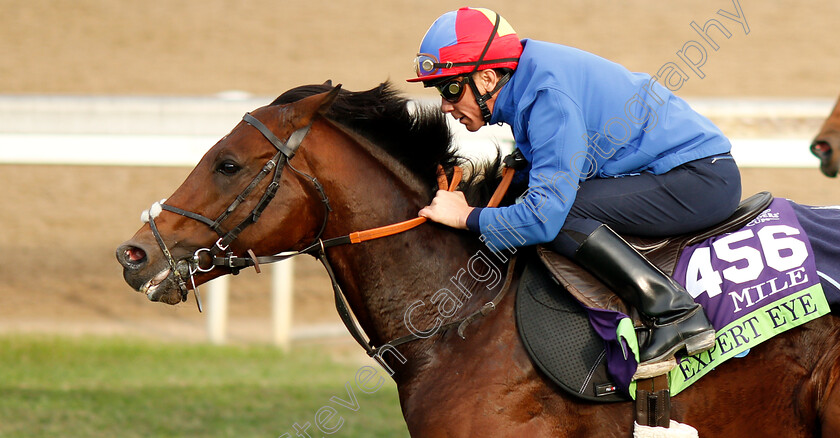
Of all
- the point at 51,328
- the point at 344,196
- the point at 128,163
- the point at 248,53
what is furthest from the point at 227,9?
the point at 344,196

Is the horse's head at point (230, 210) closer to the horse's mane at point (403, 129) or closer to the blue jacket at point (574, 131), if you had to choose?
the horse's mane at point (403, 129)

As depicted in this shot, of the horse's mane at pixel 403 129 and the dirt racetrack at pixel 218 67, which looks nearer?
the horse's mane at pixel 403 129

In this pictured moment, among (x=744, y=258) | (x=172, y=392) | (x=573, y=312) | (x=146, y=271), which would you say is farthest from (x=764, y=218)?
(x=172, y=392)

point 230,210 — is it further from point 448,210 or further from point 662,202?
point 662,202

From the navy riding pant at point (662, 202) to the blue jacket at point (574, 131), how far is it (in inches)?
2.3

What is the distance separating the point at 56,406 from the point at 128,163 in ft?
5.06

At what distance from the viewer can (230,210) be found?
113 inches

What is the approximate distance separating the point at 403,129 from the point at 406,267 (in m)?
0.51

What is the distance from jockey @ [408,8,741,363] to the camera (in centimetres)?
277

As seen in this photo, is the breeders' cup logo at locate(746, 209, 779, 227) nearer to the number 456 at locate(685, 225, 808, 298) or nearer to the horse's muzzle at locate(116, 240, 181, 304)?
the number 456 at locate(685, 225, 808, 298)

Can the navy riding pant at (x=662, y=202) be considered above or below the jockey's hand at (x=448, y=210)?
below

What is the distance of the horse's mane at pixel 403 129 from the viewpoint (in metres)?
3.09

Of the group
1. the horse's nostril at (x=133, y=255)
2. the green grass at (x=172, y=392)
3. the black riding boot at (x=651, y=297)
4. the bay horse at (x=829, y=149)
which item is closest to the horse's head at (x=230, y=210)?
the horse's nostril at (x=133, y=255)

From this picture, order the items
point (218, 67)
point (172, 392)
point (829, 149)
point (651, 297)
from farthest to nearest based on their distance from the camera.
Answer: point (218, 67) < point (172, 392) < point (829, 149) < point (651, 297)
